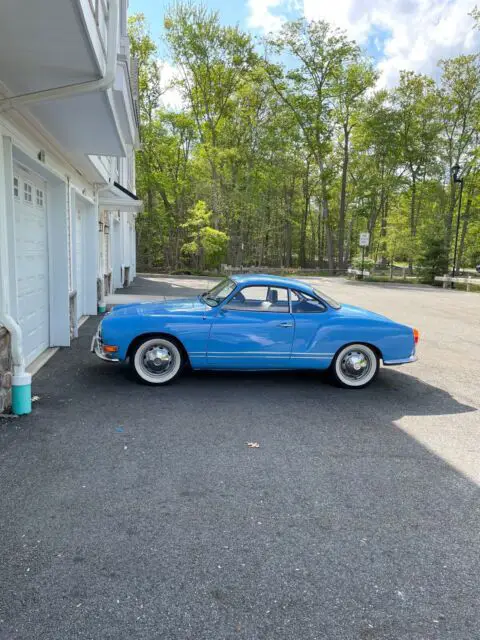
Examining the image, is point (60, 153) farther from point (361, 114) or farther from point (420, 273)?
point (361, 114)

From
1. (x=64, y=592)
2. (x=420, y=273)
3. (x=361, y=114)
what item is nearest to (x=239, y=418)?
(x=64, y=592)

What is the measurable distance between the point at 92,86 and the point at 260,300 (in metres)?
3.05

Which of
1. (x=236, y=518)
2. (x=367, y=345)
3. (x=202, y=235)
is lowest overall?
(x=236, y=518)

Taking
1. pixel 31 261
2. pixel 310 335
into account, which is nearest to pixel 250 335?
pixel 310 335

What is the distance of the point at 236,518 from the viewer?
3051 millimetres

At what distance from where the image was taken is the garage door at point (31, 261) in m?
6.05

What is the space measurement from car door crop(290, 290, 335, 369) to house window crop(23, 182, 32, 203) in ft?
12.7

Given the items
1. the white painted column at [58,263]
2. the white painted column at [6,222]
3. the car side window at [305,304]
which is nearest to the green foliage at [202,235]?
the white painted column at [58,263]

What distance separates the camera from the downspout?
462 cm

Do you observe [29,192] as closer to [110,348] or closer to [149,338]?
[110,348]

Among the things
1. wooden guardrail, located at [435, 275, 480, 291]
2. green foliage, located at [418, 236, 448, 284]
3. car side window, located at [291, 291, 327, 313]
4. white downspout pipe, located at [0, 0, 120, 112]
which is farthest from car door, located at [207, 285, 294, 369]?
green foliage, located at [418, 236, 448, 284]

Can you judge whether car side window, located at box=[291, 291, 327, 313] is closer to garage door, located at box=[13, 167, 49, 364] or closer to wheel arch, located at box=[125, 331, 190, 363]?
wheel arch, located at box=[125, 331, 190, 363]

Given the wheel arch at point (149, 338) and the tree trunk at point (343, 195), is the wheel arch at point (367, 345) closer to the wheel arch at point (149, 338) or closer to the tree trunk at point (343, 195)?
the wheel arch at point (149, 338)

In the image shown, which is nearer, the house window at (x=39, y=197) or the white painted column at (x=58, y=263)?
the house window at (x=39, y=197)
